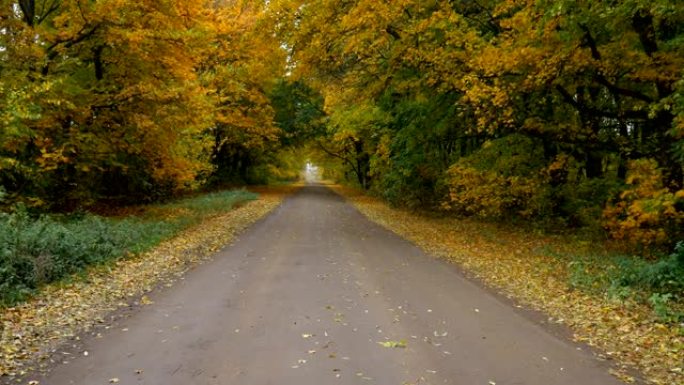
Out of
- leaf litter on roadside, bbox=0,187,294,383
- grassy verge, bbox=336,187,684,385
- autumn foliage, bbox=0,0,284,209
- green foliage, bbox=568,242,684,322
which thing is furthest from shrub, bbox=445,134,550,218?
leaf litter on roadside, bbox=0,187,294,383

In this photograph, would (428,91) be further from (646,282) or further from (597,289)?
(646,282)

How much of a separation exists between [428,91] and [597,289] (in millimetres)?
10066

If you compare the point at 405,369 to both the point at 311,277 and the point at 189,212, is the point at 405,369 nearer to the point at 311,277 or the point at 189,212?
the point at 311,277

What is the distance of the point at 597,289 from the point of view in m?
8.41

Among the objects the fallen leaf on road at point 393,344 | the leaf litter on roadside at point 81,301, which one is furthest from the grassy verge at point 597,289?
the leaf litter on roadside at point 81,301

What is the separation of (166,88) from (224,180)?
1015 inches

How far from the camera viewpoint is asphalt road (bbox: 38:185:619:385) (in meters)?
5.15

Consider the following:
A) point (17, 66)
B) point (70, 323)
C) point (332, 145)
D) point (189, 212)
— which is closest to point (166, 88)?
point (17, 66)

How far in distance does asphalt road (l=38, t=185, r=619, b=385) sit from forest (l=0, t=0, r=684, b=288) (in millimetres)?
4758

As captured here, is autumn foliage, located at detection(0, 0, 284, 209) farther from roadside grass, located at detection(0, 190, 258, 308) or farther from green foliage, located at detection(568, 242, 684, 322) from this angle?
green foliage, located at detection(568, 242, 684, 322)

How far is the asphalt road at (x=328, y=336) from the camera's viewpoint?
515 centimetres

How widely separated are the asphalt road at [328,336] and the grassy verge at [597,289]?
52 centimetres

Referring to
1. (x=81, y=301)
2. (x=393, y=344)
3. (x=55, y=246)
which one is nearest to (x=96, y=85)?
(x=55, y=246)

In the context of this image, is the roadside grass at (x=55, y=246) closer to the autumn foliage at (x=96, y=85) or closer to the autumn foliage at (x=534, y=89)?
the autumn foliage at (x=96, y=85)
